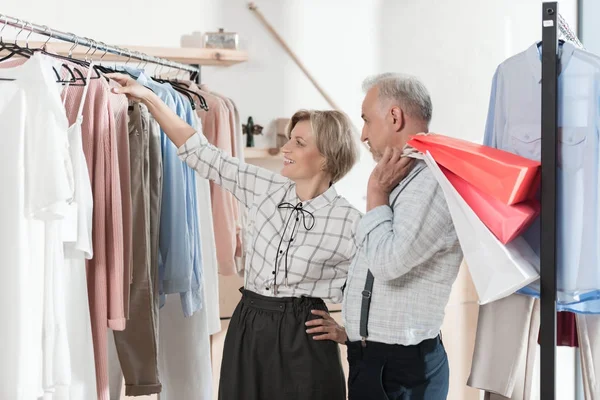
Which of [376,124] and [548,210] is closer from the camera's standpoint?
[548,210]

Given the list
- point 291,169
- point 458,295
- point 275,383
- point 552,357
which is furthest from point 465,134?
point 552,357

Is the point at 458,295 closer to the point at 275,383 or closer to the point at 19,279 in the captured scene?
the point at 275,383

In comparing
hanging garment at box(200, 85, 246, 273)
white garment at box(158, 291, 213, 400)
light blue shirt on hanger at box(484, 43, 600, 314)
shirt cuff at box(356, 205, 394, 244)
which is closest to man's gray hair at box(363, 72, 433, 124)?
shirt cuff at box(356, 205, 394, 244)

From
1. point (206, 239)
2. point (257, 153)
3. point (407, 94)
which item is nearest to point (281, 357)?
point (206, 239)

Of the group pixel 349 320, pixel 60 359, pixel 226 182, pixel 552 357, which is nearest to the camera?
pixel 552 357

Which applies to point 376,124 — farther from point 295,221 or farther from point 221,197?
point 221,197

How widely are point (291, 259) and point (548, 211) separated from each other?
0.88 metres

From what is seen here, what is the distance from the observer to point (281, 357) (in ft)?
7.79

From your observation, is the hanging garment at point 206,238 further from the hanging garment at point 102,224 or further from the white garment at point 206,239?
the hanging garment at point 102,224

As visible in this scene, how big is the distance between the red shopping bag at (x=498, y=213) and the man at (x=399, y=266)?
0.14 m

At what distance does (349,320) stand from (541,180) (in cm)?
64

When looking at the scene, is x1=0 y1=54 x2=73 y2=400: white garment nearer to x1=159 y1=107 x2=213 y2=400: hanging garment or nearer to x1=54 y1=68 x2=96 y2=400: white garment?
x1=54 y1=68 x2=96 y2=400: white garment

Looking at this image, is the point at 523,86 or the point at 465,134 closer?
the point at 523,86

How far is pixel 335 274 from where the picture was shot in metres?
2.44
